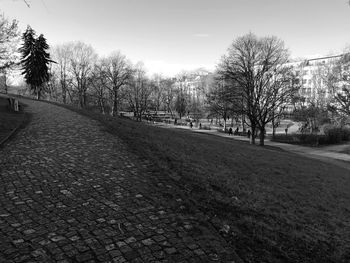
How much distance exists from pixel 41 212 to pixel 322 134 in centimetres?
3958

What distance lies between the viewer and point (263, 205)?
6855mm

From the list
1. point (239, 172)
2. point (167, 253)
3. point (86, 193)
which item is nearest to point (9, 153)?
point (86, 193)

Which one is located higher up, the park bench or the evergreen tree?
the evergreen tree

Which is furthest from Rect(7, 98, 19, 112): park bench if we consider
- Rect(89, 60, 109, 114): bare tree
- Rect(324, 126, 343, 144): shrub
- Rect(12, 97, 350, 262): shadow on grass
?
Rect(324, 126, 343, 144): shrub

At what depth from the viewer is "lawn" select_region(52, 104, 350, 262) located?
4.83 m

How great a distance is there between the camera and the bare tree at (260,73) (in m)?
26.3

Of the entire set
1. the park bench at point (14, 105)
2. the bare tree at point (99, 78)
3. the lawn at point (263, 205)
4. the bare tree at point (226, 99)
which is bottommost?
the lawn at point (263, 205)

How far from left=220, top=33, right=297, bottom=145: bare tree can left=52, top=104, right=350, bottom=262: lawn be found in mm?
16342

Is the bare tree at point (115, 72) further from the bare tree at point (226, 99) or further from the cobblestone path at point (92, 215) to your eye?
the cobblestone path at point (92, 215)

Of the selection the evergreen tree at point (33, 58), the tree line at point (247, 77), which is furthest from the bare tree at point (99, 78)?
the evergreen tree at point (33, 58)

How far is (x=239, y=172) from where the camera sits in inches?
392

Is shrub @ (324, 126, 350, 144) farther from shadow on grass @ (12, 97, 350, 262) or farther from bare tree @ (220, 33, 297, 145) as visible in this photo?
shadow on grass @ (12, 97, 350, 262)

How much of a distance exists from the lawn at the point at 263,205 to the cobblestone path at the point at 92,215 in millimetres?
572

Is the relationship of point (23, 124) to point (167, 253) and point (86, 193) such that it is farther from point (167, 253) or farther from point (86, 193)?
point (167, 253)
